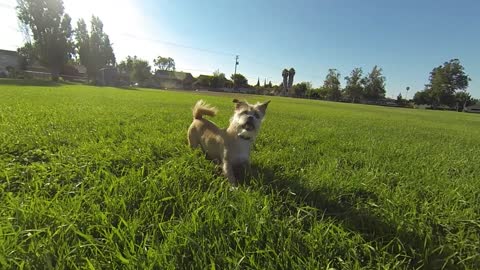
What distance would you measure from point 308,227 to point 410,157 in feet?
13.6

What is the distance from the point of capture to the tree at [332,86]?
103000mm

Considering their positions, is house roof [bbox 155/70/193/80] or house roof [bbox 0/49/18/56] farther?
house roof [bbox 155/70/193/80]

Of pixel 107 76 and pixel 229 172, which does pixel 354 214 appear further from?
pixel 107 76

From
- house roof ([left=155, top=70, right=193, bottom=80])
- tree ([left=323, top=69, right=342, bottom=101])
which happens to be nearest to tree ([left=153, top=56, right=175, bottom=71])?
house roof ([left=155, top=70, right=193, bottom=80])

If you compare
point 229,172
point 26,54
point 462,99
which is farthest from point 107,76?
point 462,99

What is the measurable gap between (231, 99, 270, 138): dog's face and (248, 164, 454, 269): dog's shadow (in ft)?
1.82

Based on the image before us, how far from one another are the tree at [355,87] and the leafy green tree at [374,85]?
2381mm

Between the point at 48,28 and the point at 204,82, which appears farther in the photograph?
the point at 204,82

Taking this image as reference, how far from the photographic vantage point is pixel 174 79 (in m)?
104

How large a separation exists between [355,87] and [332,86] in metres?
8.88

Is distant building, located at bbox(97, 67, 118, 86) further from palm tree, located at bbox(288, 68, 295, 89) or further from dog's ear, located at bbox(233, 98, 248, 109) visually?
palm tree, located at bbox(288, 68, 295, 89)

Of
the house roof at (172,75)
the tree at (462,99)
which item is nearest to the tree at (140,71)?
the house roof at (172,75)

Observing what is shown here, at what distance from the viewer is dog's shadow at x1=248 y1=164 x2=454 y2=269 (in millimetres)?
1966

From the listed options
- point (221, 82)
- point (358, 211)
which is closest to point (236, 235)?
point (358, 211)
